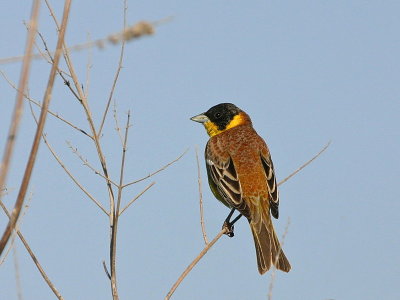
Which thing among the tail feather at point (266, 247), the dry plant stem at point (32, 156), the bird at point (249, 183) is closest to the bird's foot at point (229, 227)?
the bird at point (249, 183)

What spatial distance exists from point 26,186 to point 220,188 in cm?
535

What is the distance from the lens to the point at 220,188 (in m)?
7.22

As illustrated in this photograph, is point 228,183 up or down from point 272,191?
up

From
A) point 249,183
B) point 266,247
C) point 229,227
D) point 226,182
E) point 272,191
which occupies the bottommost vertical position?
point 266,247

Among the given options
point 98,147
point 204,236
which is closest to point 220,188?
point 204,236

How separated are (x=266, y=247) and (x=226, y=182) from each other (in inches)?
34.0

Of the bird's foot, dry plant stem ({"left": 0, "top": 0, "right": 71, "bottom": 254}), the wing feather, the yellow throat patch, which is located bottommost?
dry plant stem ({"left": 0, "top": 0, "right": 71, "bottom": 254})

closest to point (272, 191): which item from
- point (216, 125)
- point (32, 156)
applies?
point (216, 125)

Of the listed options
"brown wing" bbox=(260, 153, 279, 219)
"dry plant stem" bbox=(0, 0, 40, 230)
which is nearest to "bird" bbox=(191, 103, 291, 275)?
"brown wing" bbox=(260, 153, 279, 219)

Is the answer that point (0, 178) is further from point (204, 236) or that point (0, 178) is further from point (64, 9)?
point (204, 236)

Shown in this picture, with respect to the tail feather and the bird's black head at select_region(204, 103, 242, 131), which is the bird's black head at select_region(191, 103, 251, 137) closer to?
the bird's black head at select_region(204, 103, 242, 131)

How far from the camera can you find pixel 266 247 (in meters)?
6.70

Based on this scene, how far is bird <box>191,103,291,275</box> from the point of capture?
6738mm

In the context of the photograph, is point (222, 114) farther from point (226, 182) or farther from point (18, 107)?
point (18, 107)
